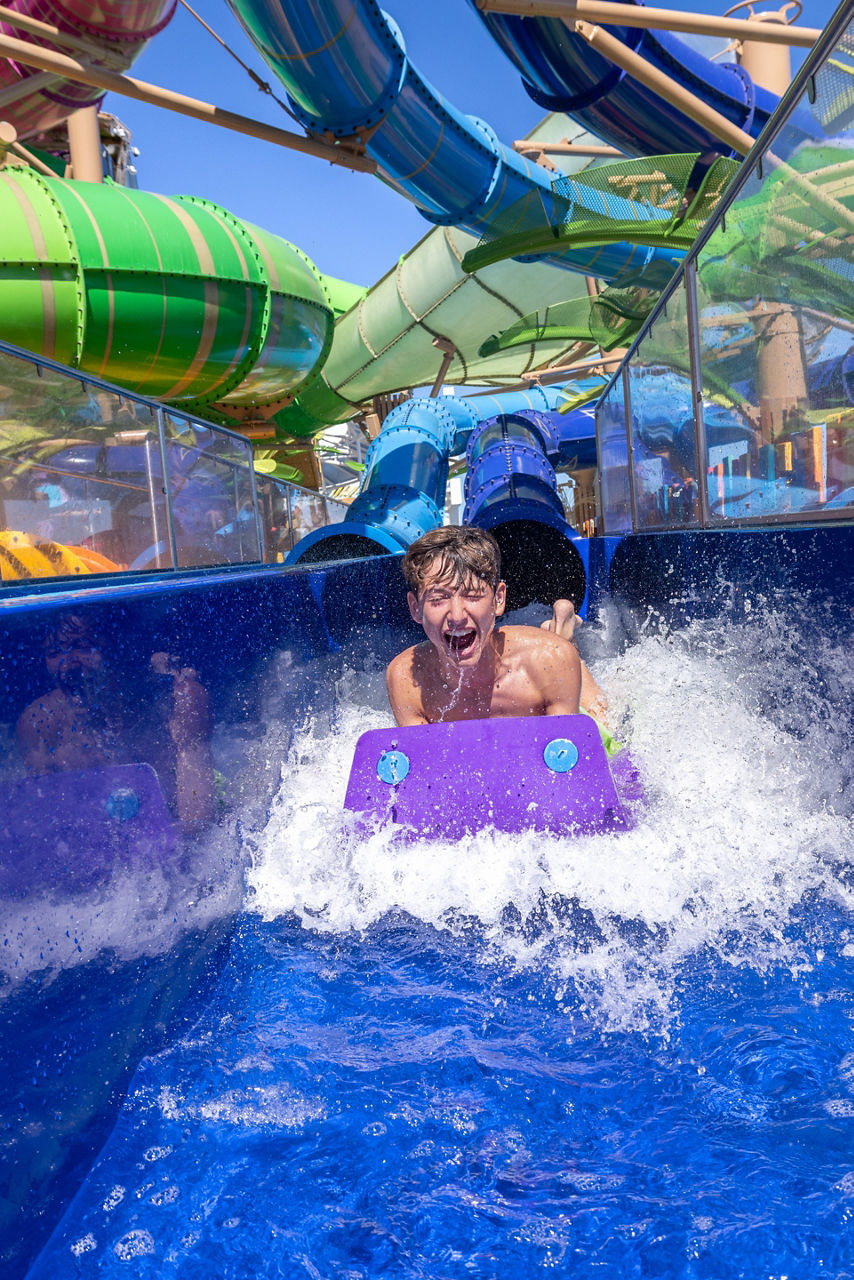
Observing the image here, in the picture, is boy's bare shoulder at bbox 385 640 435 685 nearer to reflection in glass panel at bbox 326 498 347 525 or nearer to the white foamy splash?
the white foamy splash

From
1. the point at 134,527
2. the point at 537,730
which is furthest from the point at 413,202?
the point at 537,730

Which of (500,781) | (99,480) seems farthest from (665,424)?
(500,781)

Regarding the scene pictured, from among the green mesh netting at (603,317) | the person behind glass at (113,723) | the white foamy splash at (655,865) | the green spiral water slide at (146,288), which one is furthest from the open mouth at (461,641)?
the green mesh netting at (603,317)

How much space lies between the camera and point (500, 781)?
7.59 ft

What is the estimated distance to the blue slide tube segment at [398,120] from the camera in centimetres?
559

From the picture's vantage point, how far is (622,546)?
612 cm

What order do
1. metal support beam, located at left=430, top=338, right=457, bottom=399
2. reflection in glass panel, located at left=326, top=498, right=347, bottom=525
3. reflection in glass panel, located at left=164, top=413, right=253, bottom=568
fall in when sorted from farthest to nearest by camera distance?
metal support beam, located at left=430, top=338, right=457, bottom=399 → reflection in glass panel, located at left=326, top=498, right=347, bottom=525 → reflection in glass panel, located at left=164, top=413, right=253, bottom=568

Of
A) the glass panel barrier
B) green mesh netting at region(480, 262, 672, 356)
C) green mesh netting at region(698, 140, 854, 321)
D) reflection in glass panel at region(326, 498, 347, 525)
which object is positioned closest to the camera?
green mesh netting at region(698, 140, 854, 321)

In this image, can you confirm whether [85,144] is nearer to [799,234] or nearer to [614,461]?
[614,461]

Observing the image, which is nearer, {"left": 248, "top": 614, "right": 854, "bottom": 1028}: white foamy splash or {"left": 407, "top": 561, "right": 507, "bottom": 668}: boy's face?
{"left": 248, "top": 614, "right": 854, "bottom": 1028}: white foamy splash

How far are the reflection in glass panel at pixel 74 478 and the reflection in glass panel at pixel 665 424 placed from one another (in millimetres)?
2676

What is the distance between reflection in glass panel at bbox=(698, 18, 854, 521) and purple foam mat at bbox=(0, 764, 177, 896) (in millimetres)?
1878

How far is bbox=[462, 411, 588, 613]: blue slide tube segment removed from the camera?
7.10 metres

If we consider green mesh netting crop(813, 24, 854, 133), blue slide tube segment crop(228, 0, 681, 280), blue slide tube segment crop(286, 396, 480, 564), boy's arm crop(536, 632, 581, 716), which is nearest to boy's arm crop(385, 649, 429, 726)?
boy's arm crop(536, 632, 581, 716)
